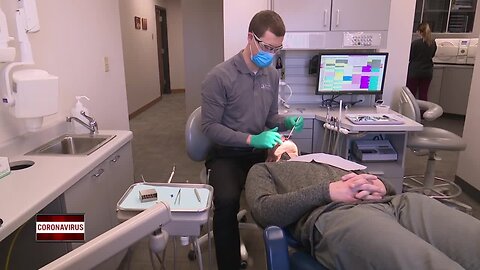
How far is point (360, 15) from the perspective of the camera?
2590 millimetres

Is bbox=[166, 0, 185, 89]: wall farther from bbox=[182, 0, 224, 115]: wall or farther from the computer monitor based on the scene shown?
the computer monitor

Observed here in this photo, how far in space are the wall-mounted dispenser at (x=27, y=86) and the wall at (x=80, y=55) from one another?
0.30 ft

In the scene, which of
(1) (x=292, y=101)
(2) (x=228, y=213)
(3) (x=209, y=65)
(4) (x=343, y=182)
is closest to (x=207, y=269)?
(2) (x=228, y=213)

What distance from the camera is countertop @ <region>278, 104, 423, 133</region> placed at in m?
2.34

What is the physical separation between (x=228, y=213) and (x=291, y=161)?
43 centimetres

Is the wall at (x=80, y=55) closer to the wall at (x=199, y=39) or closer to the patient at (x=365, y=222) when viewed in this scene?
the patient at (x=365, y=222)

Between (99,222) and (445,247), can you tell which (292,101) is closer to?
(99,222)

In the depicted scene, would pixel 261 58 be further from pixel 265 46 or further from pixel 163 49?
pixel 163 49

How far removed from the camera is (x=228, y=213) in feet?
5.70

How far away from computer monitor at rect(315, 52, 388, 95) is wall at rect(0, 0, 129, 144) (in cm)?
168

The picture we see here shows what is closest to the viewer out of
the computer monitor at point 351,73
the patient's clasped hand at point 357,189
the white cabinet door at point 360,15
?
the patient's clasped hand at point 357,189

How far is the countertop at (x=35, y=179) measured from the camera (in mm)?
1153

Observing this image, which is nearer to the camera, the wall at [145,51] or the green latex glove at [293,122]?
the green latex glove at [293,122]

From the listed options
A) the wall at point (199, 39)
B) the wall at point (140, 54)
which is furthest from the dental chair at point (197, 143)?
the wall at point (140, 54)
